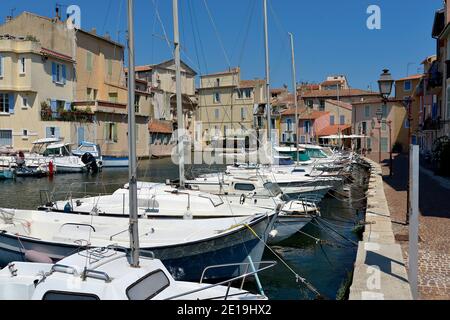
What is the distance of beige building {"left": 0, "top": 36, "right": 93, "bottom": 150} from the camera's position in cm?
4375

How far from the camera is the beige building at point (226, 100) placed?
74.5 meters

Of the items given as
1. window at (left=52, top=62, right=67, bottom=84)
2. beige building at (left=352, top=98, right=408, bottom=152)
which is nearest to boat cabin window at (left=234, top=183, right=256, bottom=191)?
window at (left=52, top=62, right=67, bottom=84)

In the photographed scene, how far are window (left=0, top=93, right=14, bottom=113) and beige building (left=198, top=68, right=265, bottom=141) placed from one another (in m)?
35.3

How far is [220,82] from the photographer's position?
7812cm

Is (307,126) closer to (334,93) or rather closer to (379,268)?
(334,93)

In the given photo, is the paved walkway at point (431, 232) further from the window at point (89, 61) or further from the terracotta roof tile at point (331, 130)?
the terracotta roof tile at point (331, 130)

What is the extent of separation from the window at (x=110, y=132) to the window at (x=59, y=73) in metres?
6.59

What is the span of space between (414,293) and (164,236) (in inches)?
239

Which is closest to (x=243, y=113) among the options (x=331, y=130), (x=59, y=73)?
(x=331, y=130)

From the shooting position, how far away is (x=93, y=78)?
2111 inches

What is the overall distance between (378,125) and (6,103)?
44.8 m

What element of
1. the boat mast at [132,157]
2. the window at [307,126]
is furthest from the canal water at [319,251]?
the window at [307,126]
